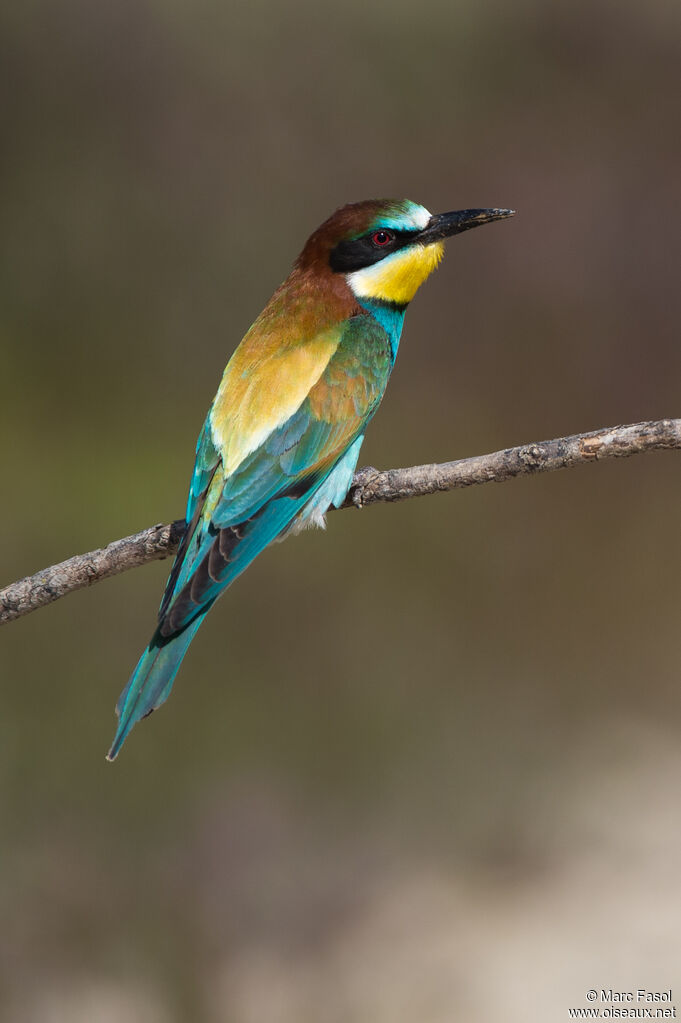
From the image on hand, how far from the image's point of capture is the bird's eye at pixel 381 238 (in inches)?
84.9

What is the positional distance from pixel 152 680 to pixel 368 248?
98 centimetres

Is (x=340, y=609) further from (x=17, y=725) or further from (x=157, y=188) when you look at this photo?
(x=157, y=188)

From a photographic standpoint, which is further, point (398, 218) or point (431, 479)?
point (398, 218)

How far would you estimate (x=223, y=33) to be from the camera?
13.5 ft

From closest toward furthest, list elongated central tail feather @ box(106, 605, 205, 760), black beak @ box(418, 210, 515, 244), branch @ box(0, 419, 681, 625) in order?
1. branch @ box(0, 419, 681, 625)
2. elongated central tail feather @ box(106, 605, 205, 760)
3. black beak @ box(418, 210, 515, 244)

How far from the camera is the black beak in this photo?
2.14 m

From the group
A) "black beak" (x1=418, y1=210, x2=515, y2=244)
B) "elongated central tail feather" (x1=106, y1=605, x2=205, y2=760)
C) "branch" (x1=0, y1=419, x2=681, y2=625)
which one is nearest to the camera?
"branch" (x1=0, y1=419, x2=681, y2=625)

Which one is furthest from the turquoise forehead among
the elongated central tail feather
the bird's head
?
the elongated central tail feather

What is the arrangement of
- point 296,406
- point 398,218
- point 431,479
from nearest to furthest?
point 431,479 < point 296,406 < point 398,218

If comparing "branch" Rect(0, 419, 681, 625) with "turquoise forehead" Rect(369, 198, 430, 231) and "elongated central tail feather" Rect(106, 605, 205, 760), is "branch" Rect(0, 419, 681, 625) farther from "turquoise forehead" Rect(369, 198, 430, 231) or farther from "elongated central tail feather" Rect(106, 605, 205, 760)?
"turquoise forehead" Rect(369, 198, 430, 231)

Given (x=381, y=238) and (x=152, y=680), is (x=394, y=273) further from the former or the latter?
(x=152, y=680)

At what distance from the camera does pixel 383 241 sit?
2164 millimetres

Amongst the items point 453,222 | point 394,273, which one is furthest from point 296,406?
point 453,222

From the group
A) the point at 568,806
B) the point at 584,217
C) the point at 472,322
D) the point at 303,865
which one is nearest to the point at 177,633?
the point at 303,865
